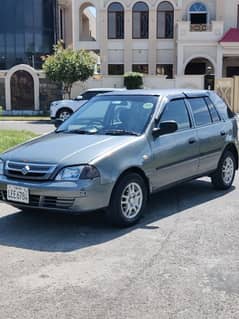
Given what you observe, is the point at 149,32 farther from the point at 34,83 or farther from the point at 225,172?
the point at 225,172

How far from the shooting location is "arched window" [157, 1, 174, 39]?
39.3 meters

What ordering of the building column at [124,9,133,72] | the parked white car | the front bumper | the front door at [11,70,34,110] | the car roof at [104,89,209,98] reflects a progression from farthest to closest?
the building column at [124,9,133,72] < the front door at [11,70,34,110] < the parked white car < the car roof at [104,89,209,98] < the front bumper

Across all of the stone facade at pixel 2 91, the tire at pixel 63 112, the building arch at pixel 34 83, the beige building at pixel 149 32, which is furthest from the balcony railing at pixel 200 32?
the tire at pixel 63 112

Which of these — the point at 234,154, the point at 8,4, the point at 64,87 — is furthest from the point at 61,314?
the point at 8,4

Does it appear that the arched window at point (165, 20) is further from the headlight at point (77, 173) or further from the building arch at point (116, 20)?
the headlight at point (77, 173)

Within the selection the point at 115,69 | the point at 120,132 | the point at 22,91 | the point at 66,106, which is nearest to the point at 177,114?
the point at 120,132

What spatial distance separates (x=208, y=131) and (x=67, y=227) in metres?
2.92

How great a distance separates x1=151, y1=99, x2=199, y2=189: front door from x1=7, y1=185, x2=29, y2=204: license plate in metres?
1.70

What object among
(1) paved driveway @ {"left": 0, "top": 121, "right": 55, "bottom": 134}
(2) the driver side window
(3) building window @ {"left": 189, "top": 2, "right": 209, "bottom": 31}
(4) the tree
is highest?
(3) building window @ {"left": 189, "top": 2, "right": 209, "bottom": 31}

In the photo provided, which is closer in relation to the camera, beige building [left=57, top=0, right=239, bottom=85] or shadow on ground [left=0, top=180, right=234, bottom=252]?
shadow on ground [left=0, top=180, right=234, bottom=252]

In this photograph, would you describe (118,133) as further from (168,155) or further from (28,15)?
(28,15)

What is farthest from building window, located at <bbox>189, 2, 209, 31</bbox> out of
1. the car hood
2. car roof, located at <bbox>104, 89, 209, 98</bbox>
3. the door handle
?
the car hood

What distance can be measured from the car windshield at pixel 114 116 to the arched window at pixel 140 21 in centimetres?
3296

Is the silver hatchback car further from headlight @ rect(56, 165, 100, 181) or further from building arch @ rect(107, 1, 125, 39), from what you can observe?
building arch @ rect(107, 1, 125, 39)
